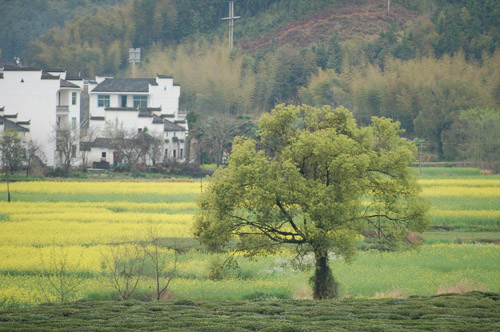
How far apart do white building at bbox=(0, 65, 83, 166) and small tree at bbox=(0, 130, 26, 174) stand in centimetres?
919

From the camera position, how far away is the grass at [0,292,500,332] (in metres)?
17.0

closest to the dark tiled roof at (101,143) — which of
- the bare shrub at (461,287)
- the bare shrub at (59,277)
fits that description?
the bare shrub at (59,277)

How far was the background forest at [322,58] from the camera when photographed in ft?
261

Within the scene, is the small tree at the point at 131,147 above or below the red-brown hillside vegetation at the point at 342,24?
below

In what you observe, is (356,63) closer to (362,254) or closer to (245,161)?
(362,254)

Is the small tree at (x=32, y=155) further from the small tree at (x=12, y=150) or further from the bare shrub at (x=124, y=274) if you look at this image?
the bare shrub at (x=124, y=274)

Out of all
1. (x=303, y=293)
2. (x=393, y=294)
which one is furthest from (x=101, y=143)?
(x=393, y=294)

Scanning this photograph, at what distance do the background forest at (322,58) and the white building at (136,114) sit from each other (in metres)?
2.68

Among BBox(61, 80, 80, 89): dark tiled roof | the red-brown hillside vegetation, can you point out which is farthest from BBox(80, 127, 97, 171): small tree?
the red-brown hillside vegetation

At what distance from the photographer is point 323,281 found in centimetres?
2555

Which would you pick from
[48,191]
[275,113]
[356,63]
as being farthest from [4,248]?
Result: [356,63]

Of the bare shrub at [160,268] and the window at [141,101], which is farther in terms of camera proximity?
the window at [141,101]

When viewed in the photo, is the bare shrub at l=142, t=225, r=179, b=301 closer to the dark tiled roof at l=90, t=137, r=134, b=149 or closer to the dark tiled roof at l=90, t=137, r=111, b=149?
the dark tiled roof at l=90, t=137, r=134, b=149

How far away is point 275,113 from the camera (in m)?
26.6
